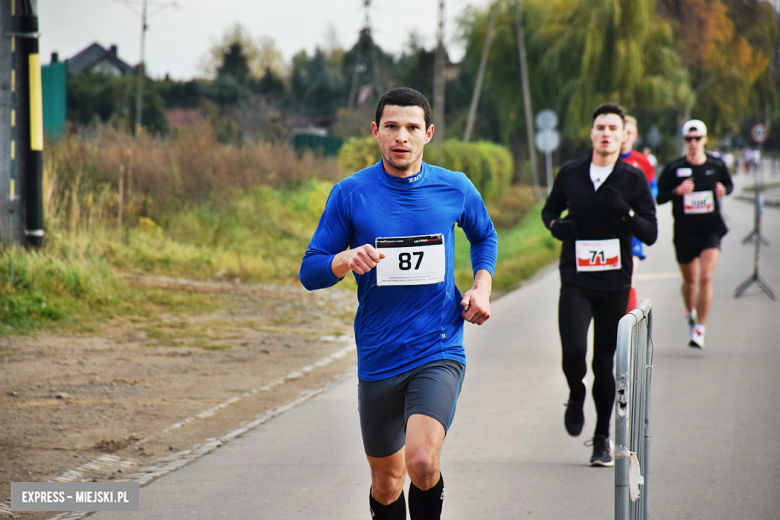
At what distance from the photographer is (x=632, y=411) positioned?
344 centimetres

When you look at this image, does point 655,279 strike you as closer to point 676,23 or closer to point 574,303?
point 574,303

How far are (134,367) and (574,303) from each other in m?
4.11

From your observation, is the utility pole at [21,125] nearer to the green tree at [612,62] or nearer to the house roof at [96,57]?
the green tree at [612,62]

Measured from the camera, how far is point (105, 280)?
10383mm

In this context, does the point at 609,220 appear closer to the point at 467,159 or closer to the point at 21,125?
the point at 21,125

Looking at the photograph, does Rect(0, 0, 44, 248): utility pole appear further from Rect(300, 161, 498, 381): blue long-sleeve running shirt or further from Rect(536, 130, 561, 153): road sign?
Rect(536, 130, 561, 153): road sign

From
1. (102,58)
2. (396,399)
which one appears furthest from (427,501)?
(102,58)

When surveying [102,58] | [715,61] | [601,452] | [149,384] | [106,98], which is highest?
[102,58]

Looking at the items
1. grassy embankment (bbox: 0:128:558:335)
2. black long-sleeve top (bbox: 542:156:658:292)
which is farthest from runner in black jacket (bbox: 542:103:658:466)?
grassy embankment (bbox: 0:128:558:335)

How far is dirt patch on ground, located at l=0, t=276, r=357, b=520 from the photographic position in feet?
17.5

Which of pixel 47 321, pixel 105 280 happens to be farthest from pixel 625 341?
pixel 105 280

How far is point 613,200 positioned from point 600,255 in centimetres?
35

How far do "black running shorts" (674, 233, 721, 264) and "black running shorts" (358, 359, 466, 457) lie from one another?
19.8ft

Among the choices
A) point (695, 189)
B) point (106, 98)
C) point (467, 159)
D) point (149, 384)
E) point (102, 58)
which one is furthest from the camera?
point (102, 58)
